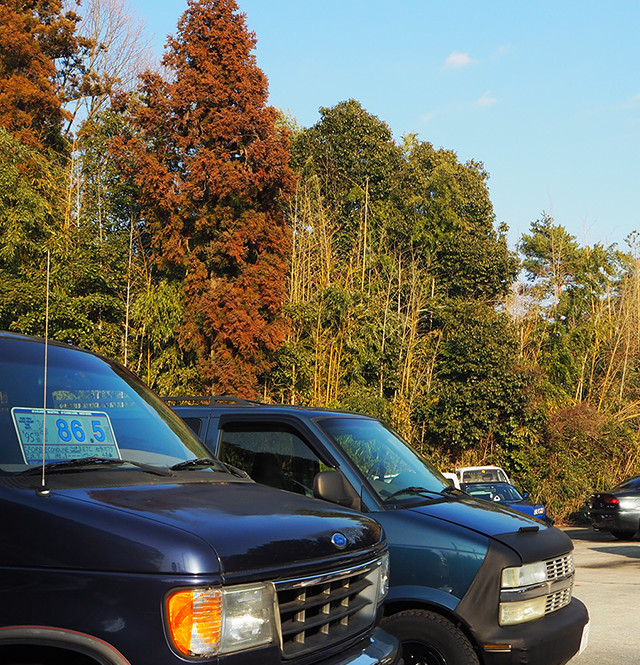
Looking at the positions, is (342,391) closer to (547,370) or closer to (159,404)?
(547,370)

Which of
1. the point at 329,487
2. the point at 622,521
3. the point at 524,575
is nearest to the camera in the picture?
the point at 329,487

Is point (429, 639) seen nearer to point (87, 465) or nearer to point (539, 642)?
point (539, 642)

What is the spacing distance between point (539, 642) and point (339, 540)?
2308 millimetres

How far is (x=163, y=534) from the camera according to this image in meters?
2.59

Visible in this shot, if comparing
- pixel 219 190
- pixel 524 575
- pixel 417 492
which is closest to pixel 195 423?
pixel 417 492

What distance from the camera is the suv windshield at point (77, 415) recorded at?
318 cm

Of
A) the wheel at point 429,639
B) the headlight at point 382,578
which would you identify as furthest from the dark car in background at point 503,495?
the headlight at point 382,578

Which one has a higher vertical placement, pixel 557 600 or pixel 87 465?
pixel 87 465

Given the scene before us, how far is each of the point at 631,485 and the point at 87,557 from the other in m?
19.5

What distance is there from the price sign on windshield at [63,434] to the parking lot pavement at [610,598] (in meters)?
4.79

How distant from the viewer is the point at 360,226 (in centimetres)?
3162

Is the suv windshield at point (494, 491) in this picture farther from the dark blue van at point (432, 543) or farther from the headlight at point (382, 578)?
the headlight at point (382, 578)

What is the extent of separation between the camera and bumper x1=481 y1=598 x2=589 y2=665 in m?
4.80

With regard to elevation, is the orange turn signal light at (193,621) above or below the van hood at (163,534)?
below
